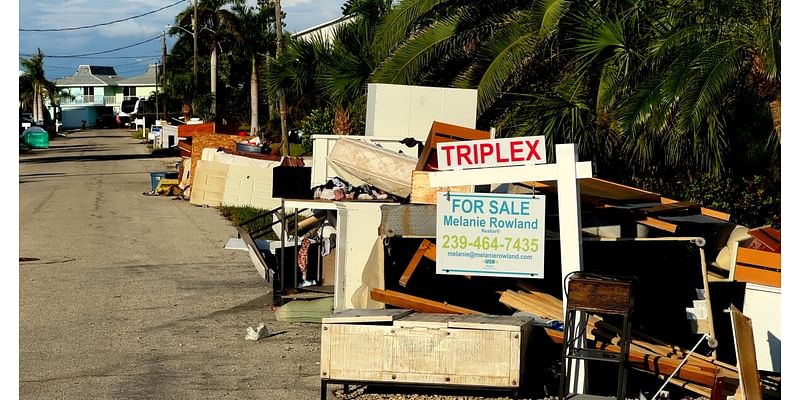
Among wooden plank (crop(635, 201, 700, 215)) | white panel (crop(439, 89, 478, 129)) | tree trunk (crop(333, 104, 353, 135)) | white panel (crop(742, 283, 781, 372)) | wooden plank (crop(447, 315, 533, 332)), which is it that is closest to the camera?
wooden plank (crop(447, 315, 533, 332))

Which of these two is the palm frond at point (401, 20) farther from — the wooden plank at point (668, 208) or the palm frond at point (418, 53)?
the wooden plank at point (668, 208)

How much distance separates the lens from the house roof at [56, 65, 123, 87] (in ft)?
479

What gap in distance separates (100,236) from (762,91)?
13.0 metres

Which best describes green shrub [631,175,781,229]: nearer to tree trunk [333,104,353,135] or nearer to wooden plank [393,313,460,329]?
wooden plank [393,313,460,329]

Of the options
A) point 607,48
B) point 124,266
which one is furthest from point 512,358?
point 124,266

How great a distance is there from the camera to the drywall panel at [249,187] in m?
24.8

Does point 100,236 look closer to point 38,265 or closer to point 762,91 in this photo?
point 38,265

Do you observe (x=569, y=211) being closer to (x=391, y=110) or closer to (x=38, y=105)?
(x=391, y=110)

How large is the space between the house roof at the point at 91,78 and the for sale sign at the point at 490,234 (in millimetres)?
142643

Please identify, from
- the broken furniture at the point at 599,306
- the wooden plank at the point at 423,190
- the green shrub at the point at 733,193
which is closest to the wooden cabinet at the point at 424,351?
the broken furniture at the point at 599,306

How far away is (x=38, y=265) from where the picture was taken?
1623 centimetres

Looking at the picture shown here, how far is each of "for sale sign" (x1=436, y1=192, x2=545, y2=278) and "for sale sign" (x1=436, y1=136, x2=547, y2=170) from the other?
265mm

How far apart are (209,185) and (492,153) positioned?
60.1 ft

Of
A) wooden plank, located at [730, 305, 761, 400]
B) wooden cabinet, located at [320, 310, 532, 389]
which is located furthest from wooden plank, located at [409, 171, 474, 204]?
wooden plank, located at [730, 305, 761, 400]
